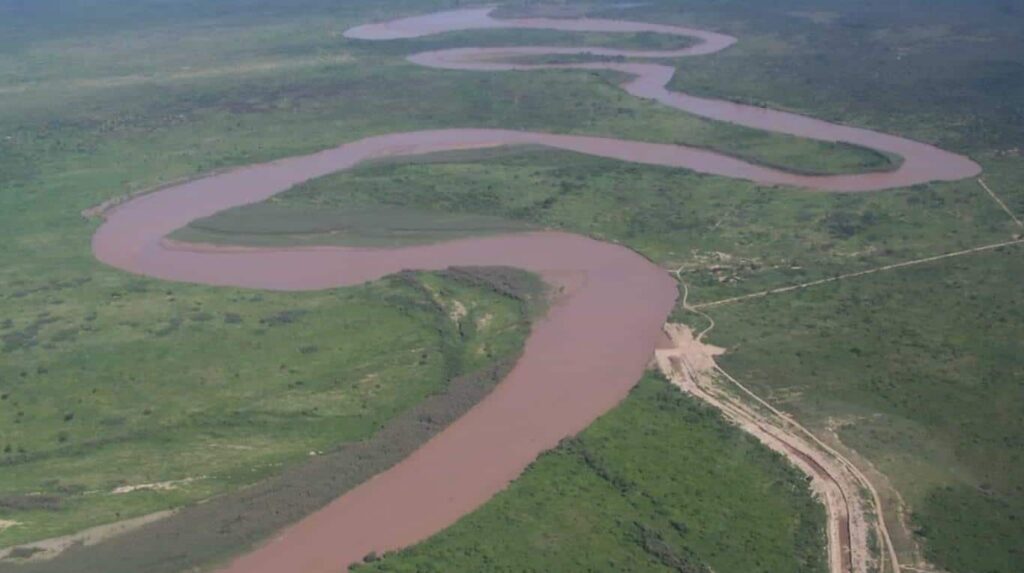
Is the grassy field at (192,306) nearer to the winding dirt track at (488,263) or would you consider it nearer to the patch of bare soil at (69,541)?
the patch of bare soil at (69,541)

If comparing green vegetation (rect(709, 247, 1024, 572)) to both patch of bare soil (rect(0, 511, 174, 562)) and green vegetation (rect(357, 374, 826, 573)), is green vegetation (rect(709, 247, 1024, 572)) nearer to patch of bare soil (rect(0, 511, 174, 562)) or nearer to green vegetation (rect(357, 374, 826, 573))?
green vegetation (rect(357, 374, 826, 573))

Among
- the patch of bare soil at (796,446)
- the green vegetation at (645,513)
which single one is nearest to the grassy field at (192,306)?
the patch of bare soil at (796,446)

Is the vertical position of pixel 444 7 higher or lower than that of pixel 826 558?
higher

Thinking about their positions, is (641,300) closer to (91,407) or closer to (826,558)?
(826,558)

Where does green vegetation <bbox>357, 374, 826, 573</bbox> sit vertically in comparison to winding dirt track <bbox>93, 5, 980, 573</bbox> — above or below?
below

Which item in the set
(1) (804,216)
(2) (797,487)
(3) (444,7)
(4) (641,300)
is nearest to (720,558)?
(2) (797,487)

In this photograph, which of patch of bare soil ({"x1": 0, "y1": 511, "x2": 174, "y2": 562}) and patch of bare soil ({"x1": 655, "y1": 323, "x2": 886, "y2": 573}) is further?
patch of bare soil ({"x1": 655, "y1": 323, "x2": 886, "y2": 573})

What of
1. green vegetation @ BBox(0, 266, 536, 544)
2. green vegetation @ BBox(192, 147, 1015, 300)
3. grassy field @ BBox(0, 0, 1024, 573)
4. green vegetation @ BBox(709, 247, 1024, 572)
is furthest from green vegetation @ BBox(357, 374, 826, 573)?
green vegetation @ BBox(192, 147, 1015, 300)
